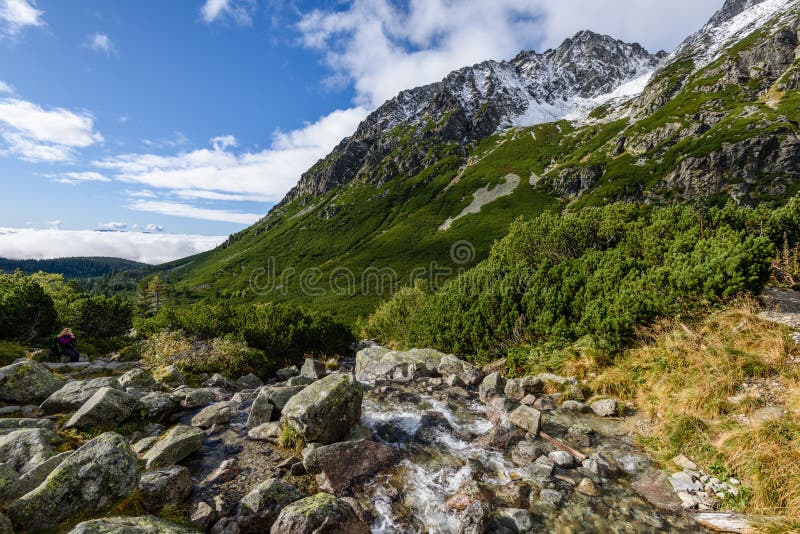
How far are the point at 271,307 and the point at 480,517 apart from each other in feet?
93.5

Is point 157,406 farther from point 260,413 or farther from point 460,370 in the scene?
point 460,370

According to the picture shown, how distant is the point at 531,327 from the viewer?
15188 millimetres

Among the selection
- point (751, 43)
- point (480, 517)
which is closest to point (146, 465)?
point (480, 517)

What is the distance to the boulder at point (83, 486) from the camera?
4711 millimetres

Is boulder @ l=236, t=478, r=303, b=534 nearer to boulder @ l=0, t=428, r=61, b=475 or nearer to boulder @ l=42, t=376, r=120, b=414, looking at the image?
boulder @ l=0, t=428, r=61, b=475

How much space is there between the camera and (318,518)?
5.40 meters

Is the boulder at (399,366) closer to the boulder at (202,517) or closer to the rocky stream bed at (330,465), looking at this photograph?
the rocky stream bed at (330,465)

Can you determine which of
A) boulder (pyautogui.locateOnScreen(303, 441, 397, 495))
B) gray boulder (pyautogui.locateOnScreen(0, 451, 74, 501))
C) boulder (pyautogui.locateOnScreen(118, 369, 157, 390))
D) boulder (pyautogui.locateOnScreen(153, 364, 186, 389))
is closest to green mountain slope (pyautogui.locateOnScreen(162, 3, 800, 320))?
boulder (pyautogui.locateOnScreen(153, 364, 186, 389))

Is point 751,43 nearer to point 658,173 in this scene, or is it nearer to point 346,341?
point 658,173

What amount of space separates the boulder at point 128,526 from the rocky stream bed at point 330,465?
0.02 metres

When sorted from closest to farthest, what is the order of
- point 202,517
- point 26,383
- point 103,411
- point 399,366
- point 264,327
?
point 202,517
point 103,411
point 26,383
point 399,366
point 264,327

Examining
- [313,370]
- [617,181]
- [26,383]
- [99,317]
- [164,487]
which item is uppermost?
[617,181]

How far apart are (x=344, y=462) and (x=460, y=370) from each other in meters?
7.80

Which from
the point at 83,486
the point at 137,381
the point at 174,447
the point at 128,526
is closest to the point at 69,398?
the point at 137,381
